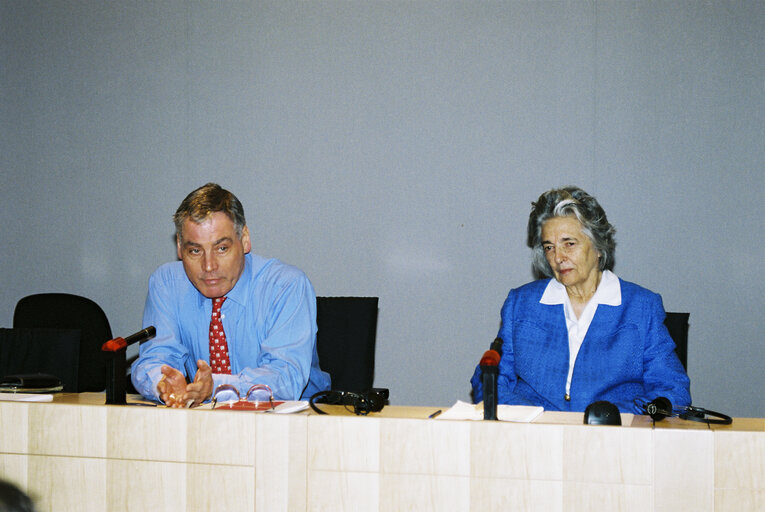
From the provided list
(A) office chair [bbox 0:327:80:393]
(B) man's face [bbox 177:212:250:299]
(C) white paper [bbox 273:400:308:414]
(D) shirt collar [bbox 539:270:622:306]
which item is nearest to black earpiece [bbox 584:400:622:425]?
(C) white paper [bbox 273:400:308:414]

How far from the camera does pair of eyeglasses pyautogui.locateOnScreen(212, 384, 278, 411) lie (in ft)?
5.37

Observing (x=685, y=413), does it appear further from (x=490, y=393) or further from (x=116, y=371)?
(x=116, y=371)

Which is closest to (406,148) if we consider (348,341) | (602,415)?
(348,341)

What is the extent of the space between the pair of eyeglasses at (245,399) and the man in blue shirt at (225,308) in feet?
0.55

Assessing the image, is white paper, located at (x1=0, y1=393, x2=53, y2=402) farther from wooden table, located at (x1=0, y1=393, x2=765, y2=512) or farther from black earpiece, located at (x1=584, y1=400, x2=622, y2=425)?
black earpiece, located at (x1=584, y1=400, x2=622, y2=425)

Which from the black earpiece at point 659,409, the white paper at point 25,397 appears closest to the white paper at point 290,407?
the white paper at point 25,397

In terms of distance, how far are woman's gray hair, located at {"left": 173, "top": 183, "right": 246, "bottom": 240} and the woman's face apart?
1.03m

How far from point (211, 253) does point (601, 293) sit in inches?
49.5

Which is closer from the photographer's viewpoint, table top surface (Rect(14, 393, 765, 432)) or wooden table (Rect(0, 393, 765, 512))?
wooden table (Rect(0, 393, 765, 512))

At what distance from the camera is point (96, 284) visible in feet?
12.1

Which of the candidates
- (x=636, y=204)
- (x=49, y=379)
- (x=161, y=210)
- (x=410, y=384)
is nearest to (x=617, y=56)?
(x=636, y=204)

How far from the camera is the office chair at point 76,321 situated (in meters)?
3.09

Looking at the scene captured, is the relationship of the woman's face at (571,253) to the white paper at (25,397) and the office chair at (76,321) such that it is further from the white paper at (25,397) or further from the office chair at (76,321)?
the office chair at (76,321)

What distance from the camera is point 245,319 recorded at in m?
2.35
